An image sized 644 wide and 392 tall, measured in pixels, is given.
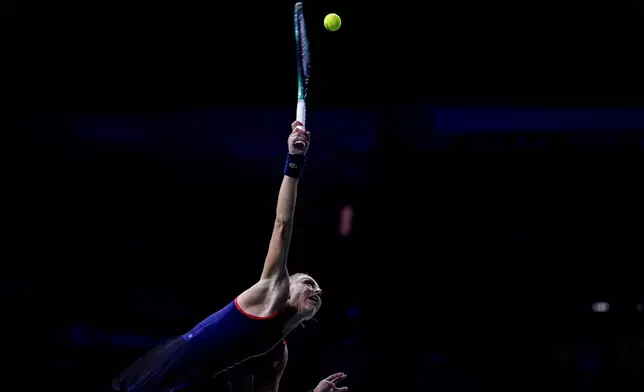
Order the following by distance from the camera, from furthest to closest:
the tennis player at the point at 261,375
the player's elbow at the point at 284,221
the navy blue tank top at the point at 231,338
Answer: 1. the tennis player at the point at 261,375
2. the navy blue tank top at the point at 231,338
3. the player's elbow at the point at 284,221

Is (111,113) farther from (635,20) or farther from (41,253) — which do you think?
(635,20)

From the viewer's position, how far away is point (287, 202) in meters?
2.66

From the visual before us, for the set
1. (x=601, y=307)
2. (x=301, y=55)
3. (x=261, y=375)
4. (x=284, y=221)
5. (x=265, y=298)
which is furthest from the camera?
(x=601, y=307)

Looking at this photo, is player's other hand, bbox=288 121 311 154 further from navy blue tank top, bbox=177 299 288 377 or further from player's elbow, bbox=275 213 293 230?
navy blue tank top, bbox=177 299 288 377

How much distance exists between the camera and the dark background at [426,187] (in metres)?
5.19

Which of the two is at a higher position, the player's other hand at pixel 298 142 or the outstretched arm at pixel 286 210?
the player's other hand at pixel 298 142

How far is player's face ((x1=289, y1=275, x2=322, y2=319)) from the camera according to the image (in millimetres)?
2912

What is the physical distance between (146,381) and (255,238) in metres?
3.58

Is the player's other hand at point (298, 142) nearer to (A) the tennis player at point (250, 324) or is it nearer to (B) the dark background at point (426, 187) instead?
(A) the tennis player at point (250, 324)

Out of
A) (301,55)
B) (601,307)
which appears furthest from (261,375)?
(601,307)

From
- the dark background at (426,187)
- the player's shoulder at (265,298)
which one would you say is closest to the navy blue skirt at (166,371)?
the player's shoulder at (265,298)

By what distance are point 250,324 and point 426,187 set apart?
2.93m

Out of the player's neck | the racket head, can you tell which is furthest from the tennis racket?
the player's neck

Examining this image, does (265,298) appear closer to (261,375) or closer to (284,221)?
(284,221)
